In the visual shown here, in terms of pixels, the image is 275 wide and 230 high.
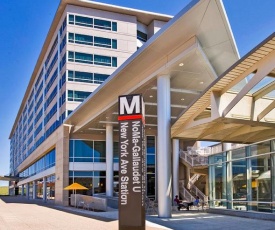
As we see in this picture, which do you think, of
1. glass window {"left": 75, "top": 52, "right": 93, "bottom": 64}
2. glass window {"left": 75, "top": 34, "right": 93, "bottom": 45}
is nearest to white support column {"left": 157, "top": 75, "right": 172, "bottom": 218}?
glass window {"left": 75, "top": 52, "right": 93, "bottom": 64}

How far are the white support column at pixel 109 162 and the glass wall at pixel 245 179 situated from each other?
14.7 meters

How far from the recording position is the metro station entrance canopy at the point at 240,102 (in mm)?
15641

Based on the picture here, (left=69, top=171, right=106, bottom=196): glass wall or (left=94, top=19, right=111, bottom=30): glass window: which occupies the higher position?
(left=94, top=19, right=111, bottom=30): glass window

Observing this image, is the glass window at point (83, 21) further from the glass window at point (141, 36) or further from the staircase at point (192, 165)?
the staircase at point (192, 165)

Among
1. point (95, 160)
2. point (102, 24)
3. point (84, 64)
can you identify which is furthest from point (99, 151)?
point (102, 24)

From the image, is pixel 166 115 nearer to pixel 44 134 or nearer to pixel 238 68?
pixel 238 68

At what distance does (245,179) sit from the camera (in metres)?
20.7

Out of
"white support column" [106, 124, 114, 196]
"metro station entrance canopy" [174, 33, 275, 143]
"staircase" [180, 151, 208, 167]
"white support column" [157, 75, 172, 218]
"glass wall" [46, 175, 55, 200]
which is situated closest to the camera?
"metro station entrance canopy" [174, 33, 275, 143]

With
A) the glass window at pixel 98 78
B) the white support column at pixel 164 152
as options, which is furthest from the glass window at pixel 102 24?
the white support column at pixel 164 152

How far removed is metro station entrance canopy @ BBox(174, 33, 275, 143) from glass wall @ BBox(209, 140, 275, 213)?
155 cm

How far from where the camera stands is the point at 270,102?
20031 mm

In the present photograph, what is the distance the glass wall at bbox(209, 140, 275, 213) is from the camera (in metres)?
18.9

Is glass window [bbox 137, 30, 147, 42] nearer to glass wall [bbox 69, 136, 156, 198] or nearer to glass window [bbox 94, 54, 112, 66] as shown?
glass window [bbox 94, 54, 112, 66]

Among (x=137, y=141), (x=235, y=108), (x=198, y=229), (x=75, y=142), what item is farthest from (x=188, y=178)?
(x=137, y=141)
